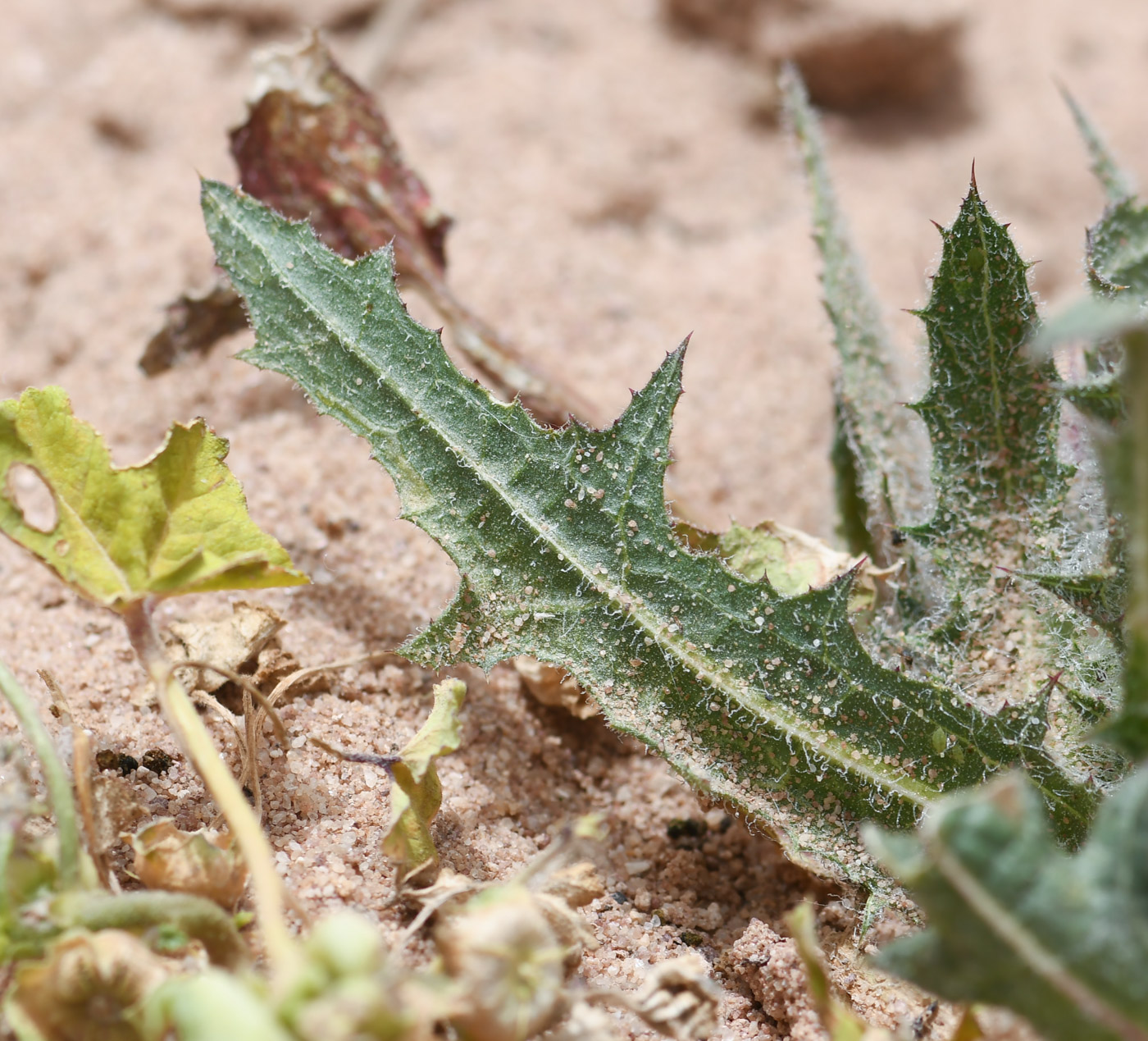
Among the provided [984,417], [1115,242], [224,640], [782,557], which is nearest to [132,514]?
[224,640]

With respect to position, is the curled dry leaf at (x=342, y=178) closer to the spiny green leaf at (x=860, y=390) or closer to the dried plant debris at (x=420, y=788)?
the spiny green leaf at (x=860, y=390)

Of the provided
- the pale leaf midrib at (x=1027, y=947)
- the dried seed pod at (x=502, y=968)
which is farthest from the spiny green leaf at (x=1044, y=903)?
the dried seed pod at (x=502, y=968)

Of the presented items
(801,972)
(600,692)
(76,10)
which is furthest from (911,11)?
(801,972)

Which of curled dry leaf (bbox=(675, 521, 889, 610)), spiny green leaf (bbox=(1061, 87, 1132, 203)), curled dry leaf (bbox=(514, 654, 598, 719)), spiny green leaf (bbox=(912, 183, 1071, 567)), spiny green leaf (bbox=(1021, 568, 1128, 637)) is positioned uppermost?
spiny green leaf (bbox=(1061, 87, 1132, 203))

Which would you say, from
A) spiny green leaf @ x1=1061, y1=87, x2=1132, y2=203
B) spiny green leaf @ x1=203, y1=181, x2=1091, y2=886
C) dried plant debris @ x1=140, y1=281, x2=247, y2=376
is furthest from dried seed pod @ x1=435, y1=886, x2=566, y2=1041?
spiny green leaf @ x1=1061, y1=87, x2=1132, y2=203

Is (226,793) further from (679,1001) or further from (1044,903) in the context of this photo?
(1044,903)

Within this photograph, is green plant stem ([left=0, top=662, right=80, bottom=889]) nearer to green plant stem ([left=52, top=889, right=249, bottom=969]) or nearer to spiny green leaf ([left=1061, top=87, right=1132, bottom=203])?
green plant stem ([left=52, top=889, right=249, bottom=969])

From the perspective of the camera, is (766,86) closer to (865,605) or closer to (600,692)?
(865,605)
